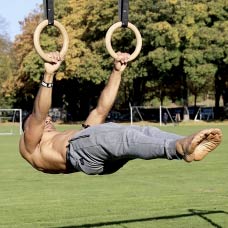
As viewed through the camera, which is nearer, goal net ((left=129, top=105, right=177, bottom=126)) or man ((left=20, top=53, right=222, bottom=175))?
man ((left=20, top=53, right=222, bottom=175))

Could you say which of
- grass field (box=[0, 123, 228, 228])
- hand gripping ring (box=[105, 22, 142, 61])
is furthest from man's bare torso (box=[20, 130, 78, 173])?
grass field (box=[0, 123, 228, 228])

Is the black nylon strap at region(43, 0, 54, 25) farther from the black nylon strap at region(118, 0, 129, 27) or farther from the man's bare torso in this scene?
the man's bare torso

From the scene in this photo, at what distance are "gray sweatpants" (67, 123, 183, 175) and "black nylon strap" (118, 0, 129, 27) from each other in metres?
1.51

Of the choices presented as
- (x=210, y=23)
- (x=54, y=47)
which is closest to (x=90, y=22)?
(x=54, y=47)

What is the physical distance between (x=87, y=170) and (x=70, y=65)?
50.0m

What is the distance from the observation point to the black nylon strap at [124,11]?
25.0 feet

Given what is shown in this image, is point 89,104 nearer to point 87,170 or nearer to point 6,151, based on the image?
point 6,151

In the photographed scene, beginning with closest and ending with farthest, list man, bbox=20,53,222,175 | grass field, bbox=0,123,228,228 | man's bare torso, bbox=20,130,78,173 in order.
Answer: man, bbox=20,53,222,175 < man's bare torso, bbox=20,130,78,173 < grass field, bbox=0,123,228,228

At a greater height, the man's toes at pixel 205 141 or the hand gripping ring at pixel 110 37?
the hand gripping ring at pixel 110 37

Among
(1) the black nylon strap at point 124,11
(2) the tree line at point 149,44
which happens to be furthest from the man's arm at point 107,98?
(2) the tree line at point 149,44

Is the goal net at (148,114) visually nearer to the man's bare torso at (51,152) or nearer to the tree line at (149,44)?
the tree line at (149,44)

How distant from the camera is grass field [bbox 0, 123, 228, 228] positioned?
11492 mm

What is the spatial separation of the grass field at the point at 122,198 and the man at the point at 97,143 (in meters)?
3.39

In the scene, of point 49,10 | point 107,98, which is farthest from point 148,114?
point 49,10
